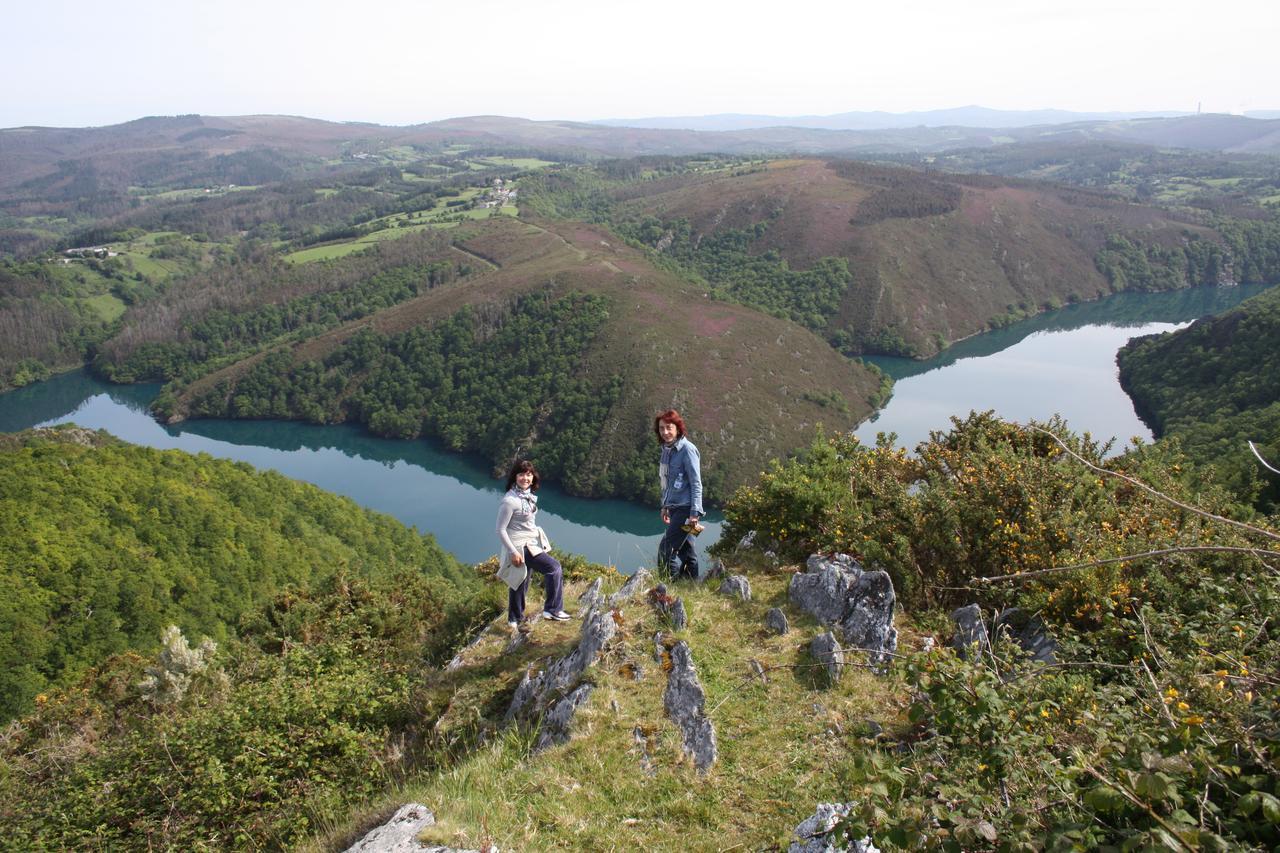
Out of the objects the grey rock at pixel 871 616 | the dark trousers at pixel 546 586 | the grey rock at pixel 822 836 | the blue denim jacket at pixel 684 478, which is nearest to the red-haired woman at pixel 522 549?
the dark trousers at pixel 546 586

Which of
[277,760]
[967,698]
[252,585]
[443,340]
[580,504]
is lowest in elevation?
[580,504]

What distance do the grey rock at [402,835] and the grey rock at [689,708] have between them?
1.62 metres

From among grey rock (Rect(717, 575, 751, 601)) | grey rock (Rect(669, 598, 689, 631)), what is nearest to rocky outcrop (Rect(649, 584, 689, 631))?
grey rock (Rect(669, 598, 689, 631))

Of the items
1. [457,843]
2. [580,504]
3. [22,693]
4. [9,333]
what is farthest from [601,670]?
[9,333]

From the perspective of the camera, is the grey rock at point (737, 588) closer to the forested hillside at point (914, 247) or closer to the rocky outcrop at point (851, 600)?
the rocky outcrop at point (851, 600)

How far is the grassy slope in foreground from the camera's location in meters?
59.2

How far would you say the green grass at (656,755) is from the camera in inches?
168

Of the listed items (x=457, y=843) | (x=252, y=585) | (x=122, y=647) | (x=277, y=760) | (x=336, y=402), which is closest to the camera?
(x=457, y=843)

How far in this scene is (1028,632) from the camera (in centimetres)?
647

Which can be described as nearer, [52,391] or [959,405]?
[959,405]

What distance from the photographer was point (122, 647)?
29422mm

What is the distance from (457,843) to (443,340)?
7866cm

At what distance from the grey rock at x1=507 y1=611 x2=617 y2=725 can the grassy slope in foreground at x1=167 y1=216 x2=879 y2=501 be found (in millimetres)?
48629

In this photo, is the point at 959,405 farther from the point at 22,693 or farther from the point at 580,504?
the point at 22,693
